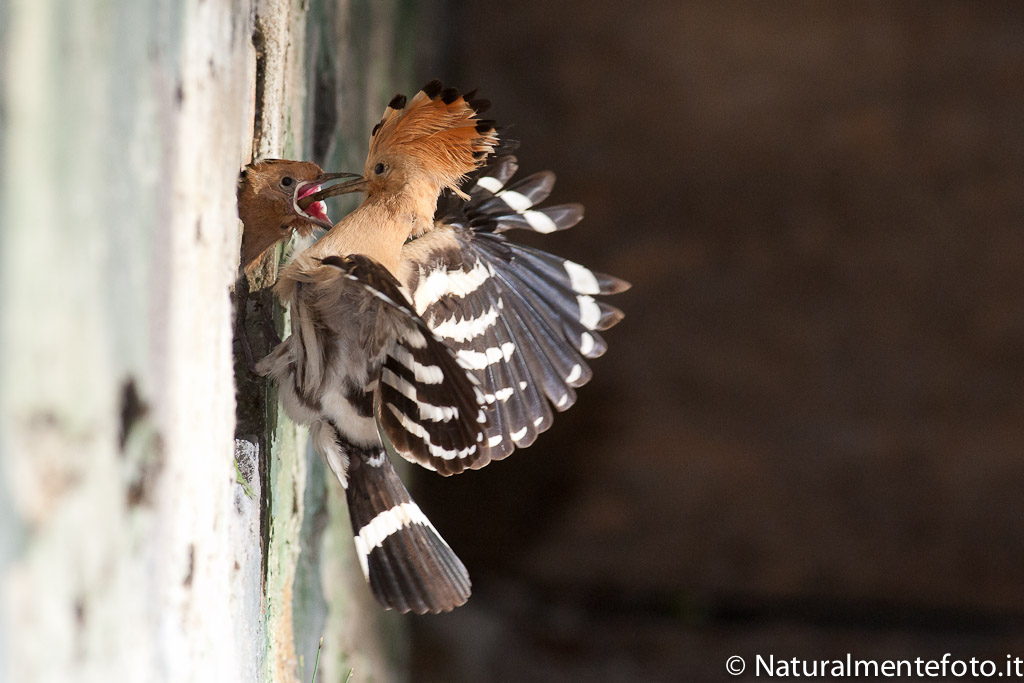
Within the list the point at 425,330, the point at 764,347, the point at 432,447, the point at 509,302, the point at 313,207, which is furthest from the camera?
the point at 764,347

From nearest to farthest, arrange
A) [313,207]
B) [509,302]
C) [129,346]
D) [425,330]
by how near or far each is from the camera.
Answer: [129,346] < [425,330] < [313,207] < [509,302]

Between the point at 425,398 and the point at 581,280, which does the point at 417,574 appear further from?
the point at 581,280

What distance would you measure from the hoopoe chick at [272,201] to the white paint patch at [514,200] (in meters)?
0.26

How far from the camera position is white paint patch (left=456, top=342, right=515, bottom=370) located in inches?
45.1

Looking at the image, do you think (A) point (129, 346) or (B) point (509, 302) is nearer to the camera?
(A) point (129, 346)

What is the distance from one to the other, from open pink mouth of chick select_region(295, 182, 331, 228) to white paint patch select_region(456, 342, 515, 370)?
0.22 meters

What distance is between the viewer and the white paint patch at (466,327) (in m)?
1.13

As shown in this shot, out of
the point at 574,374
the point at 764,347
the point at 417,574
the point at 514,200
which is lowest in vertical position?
the point at 417,574

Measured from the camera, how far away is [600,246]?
8.63 ft

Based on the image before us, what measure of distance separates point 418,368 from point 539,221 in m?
0.36

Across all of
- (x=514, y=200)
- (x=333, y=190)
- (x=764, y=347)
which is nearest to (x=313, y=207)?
(x=333, y=190)

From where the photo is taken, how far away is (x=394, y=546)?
1094 millimetres

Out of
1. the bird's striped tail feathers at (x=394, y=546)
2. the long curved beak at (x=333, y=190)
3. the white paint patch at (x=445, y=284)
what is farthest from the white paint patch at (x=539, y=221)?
the bird's striped tail feathers at (x=394, y=546)

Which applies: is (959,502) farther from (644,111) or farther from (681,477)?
(644,111)
